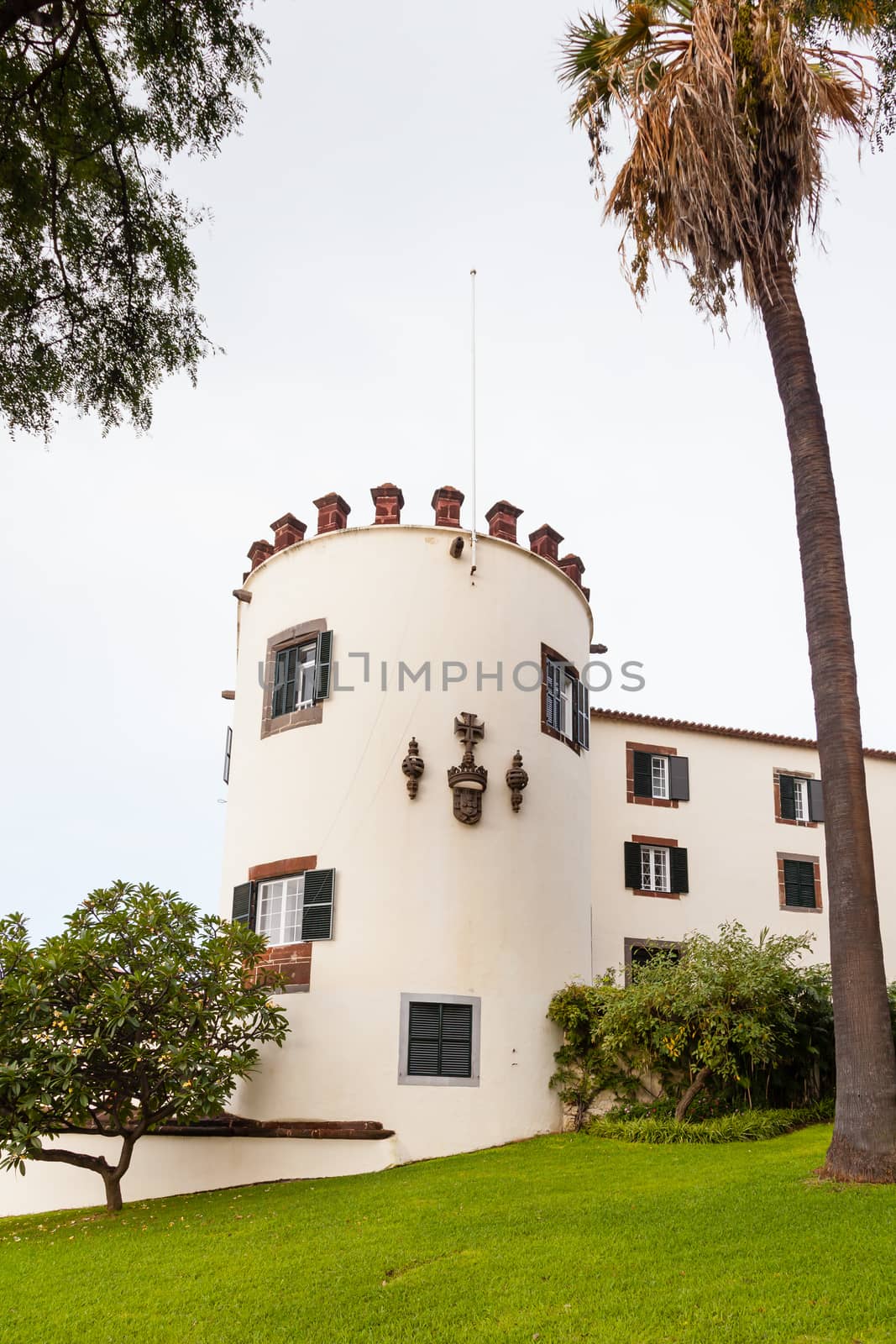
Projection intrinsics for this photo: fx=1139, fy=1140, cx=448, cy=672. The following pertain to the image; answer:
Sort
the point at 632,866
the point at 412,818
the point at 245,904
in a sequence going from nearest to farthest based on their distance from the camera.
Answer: the point at 412,818 < the point at 245,904 < the point at 632,866

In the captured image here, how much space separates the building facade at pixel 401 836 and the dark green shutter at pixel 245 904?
0.03 m

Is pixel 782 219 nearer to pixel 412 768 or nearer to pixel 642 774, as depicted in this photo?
pixel 412 768

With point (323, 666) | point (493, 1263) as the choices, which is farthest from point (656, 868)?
point (493, 1263)

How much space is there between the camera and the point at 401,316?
56.4 feet

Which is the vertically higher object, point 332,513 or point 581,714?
point 332,513

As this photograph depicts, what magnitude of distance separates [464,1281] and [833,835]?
211 inches

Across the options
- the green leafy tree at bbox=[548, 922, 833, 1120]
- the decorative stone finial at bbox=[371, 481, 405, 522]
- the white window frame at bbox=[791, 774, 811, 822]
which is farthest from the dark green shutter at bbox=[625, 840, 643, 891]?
the decorative stone finial at bbox=[371, 481, 405, 522]

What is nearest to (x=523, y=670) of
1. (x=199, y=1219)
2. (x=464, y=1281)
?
(x=199, y=1219)

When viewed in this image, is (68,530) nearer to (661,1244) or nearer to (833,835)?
(833,835)

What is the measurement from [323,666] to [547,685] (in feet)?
11.6

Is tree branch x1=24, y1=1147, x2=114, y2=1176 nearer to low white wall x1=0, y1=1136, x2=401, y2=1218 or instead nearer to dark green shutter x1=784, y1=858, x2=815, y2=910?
low white wall x1=0, y1=1136, x2=401, y2=1218

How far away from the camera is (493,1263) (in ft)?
28.7

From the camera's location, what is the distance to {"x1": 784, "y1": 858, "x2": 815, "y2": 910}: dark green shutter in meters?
24.0

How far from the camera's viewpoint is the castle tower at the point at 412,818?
15.4m
